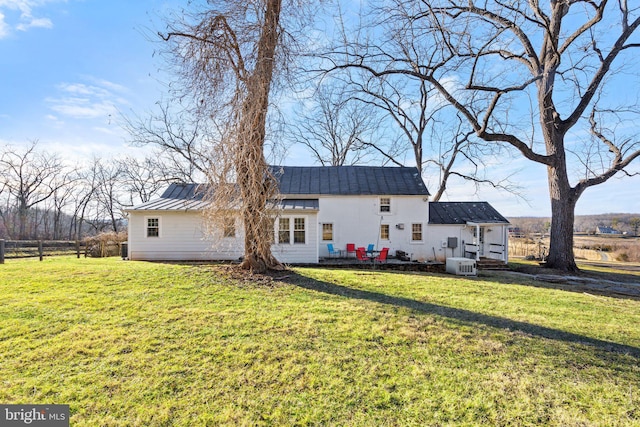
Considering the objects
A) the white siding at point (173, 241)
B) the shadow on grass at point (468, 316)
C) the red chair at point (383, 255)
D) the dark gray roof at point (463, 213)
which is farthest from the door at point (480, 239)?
the white siding at point (173, 241)

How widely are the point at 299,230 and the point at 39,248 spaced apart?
12.5 metres

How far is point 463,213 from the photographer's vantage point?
17938mm

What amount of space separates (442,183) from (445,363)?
72.1 ft

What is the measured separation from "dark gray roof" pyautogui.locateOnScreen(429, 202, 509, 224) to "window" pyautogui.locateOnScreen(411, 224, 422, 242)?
79 centimetres

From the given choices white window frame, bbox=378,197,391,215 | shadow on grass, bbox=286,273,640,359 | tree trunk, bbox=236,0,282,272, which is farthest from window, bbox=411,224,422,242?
tree trunk, bbox=236,0,282,272

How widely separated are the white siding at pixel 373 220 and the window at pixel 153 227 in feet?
26.8

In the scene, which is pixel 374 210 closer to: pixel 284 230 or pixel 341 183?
pixel 341 183

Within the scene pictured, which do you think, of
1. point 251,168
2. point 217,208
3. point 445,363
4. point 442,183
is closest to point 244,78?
point 251,168

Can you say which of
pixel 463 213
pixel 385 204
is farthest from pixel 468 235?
pixel 385 204

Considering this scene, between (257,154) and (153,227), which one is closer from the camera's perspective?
(257,154)

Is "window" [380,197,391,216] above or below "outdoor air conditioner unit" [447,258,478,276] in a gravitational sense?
above

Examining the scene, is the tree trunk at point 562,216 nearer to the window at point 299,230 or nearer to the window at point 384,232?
the window at point 384,232

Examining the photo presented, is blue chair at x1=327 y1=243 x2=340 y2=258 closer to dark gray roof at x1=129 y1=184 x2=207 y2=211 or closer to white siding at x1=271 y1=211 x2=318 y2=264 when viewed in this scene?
white siding at x1=271 y1=211 x2=318 y2=264

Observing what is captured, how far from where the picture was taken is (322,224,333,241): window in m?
17.1
